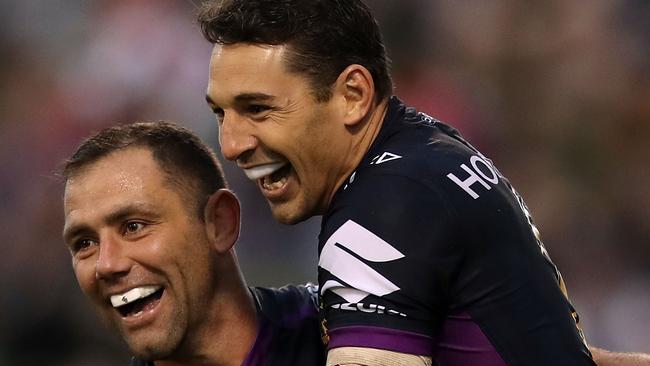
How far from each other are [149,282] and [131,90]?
4.81 meters

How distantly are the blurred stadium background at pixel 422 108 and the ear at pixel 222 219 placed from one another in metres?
3.75

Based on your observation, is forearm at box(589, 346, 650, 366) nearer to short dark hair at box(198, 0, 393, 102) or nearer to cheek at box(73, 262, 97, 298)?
short dark hair at box(198, 0, 393, 102)

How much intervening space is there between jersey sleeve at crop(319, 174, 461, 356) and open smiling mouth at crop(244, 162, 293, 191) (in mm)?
385

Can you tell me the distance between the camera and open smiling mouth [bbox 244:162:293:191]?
3609mm

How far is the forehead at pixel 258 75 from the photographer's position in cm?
351

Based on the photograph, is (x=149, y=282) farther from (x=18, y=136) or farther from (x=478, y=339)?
(x=18, y=136)

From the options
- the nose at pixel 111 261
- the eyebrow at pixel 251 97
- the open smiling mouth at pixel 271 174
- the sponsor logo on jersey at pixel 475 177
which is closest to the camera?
the sponsor logo on jersey at pixel 475 177

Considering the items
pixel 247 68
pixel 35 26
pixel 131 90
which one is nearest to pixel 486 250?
pixel 247 68

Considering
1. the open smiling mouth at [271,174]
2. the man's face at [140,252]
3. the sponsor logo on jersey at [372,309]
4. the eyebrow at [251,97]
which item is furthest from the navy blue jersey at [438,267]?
the man's face at [140,252]

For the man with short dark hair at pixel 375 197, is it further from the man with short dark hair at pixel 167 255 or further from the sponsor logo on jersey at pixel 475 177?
the man with short dark hair at pixel 167 255

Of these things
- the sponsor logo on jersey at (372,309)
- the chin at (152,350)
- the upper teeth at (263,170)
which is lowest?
the chin at (152,350)

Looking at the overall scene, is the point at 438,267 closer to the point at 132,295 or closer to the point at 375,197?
the point at 375,197

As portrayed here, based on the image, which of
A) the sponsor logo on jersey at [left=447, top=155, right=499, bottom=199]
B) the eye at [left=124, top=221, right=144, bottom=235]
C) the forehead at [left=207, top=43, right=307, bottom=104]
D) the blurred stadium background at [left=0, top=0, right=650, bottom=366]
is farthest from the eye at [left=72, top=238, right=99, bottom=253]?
the blurred stadium background at [left=0, top=0, right=650, bottom=366]

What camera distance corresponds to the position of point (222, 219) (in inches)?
159
